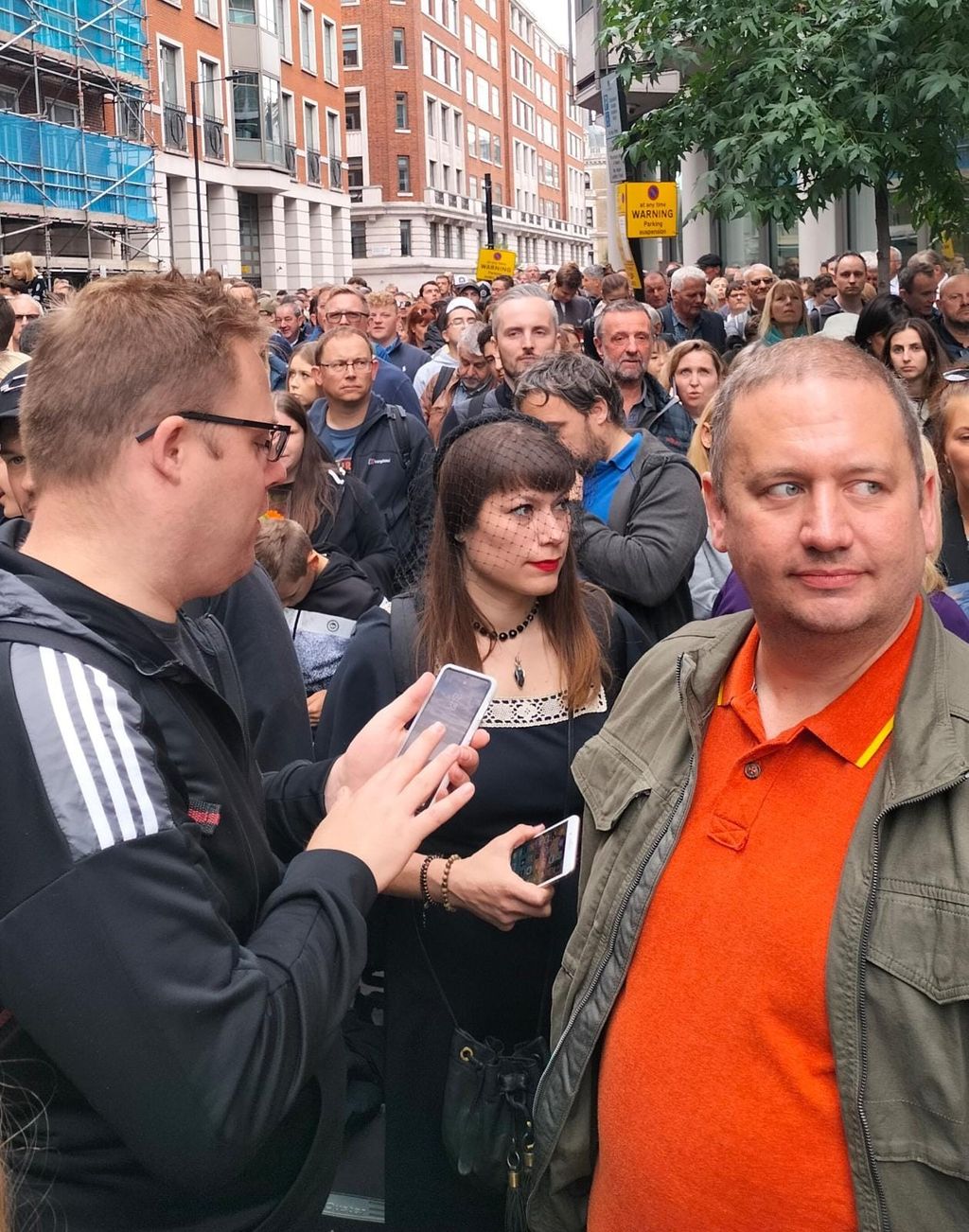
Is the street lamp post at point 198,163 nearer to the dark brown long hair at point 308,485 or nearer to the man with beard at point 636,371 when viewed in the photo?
the man with beard at point 636,371

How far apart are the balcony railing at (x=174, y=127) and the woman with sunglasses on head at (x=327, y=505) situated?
39593 millimetres

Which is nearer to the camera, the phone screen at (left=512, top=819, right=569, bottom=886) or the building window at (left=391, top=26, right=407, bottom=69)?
the phone screen at (left=512, top=819, right=569, bottom=886)

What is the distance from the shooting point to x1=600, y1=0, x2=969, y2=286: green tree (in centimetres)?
837

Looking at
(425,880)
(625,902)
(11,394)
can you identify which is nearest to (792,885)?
(625,902)

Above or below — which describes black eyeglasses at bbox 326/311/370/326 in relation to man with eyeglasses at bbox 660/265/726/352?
below

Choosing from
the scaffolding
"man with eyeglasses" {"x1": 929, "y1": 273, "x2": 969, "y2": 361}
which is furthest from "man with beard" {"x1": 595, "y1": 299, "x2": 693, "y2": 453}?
the scaffolding

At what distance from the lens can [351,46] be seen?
7381 centimetres

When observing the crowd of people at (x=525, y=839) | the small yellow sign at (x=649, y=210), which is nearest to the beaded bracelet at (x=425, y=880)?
the crowd of people at (x=525, y=839)

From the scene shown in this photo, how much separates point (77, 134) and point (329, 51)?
27994 mm

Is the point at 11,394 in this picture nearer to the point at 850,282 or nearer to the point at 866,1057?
the point at 866,1057

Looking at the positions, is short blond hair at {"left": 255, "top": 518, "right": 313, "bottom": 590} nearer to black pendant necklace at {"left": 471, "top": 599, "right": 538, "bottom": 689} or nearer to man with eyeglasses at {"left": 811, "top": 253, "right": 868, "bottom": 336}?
black pendant necklace at {"left": 471, "top": 599, "right": 538, "bottom": 689}

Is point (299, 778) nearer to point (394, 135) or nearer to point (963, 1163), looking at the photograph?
point (963, 1163)

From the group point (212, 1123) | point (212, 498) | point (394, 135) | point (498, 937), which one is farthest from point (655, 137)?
point (394, 135)

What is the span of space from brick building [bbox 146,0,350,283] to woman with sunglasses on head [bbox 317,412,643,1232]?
36.4 meters
